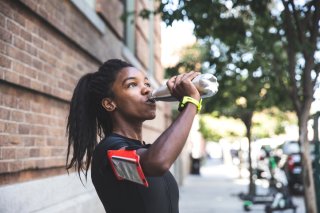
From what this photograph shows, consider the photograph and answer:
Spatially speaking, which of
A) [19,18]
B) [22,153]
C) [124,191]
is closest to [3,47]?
[19,18]

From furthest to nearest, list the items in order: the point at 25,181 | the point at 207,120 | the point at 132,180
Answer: the point at 207,120, the point at 25,181, the point at 132,180

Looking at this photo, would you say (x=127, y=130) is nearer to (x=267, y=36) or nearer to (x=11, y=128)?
(x=11, y=128)

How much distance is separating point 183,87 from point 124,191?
1.56 feet

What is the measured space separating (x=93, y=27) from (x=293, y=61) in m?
2.94

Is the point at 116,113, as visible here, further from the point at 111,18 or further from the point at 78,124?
the point at 111,18

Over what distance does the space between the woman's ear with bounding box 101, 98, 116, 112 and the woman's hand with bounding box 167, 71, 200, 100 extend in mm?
383

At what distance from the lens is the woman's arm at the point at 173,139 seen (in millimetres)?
1684

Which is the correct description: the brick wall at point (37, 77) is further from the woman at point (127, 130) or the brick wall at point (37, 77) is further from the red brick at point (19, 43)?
the woman at point (127, 130)

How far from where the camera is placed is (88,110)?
2277 millimetres

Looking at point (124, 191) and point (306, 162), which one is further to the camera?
point (306, 162)

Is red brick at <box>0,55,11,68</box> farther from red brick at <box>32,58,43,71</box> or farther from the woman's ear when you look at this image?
the woman's ear

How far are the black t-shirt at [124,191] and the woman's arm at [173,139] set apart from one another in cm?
18

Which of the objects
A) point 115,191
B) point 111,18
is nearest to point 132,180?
point 115,191

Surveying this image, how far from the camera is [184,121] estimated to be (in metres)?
1.80
